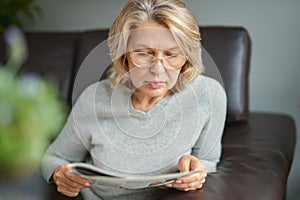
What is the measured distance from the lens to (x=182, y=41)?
1.27 m

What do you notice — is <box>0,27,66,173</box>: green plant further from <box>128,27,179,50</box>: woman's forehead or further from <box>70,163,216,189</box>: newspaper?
<box>128,27,179,50</box>: woman's forehead

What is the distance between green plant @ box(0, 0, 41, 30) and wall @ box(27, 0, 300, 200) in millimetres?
797

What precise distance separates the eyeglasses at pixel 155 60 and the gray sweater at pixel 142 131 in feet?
0.32

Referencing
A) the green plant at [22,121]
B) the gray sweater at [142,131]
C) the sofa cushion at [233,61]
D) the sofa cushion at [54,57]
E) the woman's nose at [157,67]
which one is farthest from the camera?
the sofa cushion at [54,57]

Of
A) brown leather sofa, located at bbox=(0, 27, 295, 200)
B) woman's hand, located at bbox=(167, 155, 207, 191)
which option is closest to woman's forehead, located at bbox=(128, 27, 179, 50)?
brown leather sofa, located at bbox=(0, 27, 295, 200)

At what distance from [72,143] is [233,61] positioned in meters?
0.68

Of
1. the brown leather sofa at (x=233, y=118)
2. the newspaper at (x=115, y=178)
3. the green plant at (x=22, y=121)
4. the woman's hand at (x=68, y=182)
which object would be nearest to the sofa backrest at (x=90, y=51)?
the brown leather sofa at (x=233, y=118)

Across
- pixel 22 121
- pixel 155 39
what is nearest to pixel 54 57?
pixel 155 39

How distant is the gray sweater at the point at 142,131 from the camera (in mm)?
1383

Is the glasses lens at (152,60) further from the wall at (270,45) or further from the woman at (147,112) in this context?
the wall at (270,45)

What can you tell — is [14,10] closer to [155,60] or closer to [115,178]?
[155,60]

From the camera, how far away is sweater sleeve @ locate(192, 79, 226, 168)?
4.65 ft

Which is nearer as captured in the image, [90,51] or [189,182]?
[189,182]

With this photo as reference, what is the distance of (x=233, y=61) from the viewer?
1883 mm
